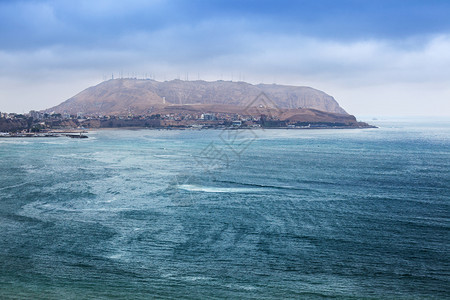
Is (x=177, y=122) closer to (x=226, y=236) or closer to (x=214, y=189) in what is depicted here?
(x=214, y=189)

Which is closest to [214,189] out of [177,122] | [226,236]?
[226,236]

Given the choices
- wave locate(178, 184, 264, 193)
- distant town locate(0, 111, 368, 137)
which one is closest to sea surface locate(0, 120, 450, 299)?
wave locate(178, 184, 264, 193)

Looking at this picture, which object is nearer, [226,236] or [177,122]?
[226,236]

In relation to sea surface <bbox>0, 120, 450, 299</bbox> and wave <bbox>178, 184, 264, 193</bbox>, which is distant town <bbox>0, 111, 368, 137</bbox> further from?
sea surface <bbox>0, 120, 450, 299</bbox>

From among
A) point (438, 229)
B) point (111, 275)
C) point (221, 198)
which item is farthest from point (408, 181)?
point (111, 275)

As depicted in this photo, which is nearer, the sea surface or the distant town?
the sea surface

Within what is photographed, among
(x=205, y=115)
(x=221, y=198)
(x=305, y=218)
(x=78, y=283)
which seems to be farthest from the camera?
(x=205, y=115)

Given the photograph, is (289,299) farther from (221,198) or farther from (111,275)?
(221,198)

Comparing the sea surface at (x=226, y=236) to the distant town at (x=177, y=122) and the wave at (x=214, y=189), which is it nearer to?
the wave at (x=214, y=189)

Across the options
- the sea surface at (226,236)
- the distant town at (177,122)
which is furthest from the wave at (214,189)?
the distant town at (177,122)
